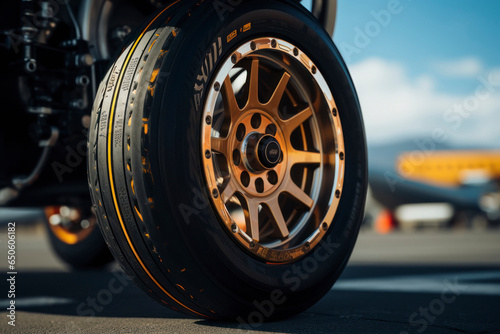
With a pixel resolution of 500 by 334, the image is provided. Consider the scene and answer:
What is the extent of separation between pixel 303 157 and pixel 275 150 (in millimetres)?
213

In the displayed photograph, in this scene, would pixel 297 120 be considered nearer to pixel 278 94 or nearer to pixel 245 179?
pixel 278 94

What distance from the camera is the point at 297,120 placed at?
6.97 feet

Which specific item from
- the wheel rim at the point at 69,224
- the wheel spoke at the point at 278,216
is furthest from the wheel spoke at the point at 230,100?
the wheel rim at the point at 69,224

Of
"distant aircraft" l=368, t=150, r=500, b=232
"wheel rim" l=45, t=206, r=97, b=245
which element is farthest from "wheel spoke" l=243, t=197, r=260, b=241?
"distant aircraft" l=368, t=150, r=500, b=232

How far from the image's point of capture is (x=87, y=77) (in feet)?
7.71

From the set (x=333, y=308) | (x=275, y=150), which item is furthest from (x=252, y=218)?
(x=333, y=308)

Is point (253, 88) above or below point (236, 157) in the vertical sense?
above

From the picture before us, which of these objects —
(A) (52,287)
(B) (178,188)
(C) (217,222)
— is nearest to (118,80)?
(B) (178,188)

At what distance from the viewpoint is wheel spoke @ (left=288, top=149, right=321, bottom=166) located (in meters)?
2.10

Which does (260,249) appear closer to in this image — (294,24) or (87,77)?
(294,24)

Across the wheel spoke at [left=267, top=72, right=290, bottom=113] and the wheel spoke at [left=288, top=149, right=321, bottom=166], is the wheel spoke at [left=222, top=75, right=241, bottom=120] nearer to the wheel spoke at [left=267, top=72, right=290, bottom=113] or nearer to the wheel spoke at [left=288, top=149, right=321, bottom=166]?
the wheel spoke at [left=267, top=72, right=290, bottom=113]

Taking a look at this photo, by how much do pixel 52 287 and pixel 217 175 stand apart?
1.94 metres

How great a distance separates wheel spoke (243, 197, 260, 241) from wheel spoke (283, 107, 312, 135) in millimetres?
328

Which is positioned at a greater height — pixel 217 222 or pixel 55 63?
pixel 55 63
